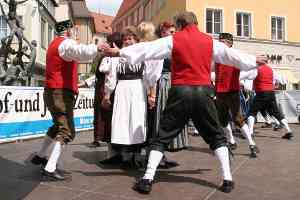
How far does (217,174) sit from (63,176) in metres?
1.89

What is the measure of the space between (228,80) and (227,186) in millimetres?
3008

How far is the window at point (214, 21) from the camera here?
111 ft

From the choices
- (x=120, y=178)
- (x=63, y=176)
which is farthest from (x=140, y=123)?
(x=63, y=176)

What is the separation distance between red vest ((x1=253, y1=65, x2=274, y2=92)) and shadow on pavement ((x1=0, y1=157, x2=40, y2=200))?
5.55 m

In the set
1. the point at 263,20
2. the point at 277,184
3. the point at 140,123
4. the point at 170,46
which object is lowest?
the point at 277,184

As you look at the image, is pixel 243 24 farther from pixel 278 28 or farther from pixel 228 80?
pixel 228 80

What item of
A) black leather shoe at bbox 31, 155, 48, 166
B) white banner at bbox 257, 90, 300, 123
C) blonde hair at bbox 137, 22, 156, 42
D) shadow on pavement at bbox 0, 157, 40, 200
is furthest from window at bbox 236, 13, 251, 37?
black leather shoe at bbox 31, 155, 48, 166

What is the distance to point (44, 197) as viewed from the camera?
5031 mm

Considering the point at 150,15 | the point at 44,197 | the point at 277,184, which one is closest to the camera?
the point at 44,197

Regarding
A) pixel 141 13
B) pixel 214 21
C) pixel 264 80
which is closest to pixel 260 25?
pixel 214 21

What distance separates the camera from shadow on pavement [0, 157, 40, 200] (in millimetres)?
5191

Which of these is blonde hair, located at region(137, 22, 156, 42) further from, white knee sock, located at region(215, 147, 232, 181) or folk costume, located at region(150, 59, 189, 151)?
white knee sock, located at region(215, 147, 232, 181)

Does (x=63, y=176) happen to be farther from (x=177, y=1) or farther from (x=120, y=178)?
(x=177, y=1)

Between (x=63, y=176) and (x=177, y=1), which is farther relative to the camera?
(x=177, y=1)
